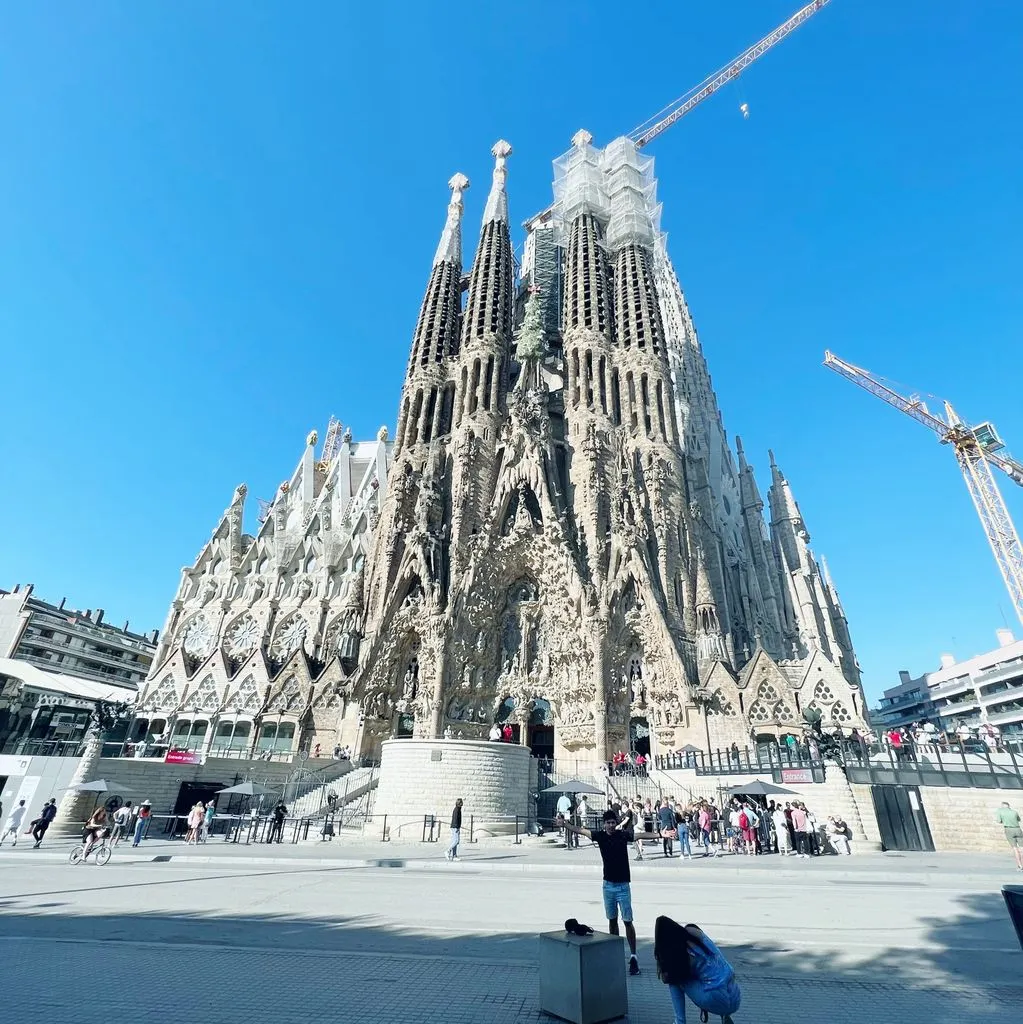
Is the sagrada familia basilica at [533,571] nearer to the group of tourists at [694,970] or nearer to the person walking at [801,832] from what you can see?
the person walking at [801,832]

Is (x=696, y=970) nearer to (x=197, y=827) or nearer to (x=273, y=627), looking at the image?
(x=197, y=827)

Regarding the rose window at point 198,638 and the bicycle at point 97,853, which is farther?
the rose window at point 198,638

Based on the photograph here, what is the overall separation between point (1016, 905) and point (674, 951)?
3.60 metres

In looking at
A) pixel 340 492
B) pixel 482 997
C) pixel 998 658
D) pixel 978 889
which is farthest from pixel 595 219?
pixel 998 658

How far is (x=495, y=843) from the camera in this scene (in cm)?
1642

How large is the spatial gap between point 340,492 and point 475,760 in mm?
40363

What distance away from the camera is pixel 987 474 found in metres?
52.0

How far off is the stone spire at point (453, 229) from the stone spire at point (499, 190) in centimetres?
291

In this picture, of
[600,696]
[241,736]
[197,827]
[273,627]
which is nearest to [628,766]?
[600,696]

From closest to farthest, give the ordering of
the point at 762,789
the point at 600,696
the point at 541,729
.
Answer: the point at 762,789 → the point at 600,696 → the point at 541,729

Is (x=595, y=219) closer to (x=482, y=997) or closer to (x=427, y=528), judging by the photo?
(x=427, y=528)

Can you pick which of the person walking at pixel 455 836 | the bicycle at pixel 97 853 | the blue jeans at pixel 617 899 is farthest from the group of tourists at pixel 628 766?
the blue jeans at pixel 617 899

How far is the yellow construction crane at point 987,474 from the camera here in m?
48.7

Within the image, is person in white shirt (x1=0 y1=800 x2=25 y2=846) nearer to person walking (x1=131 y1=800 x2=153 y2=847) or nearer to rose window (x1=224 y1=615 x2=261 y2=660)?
person walking (x1=131 y1=800 x2=153 y2=847)
